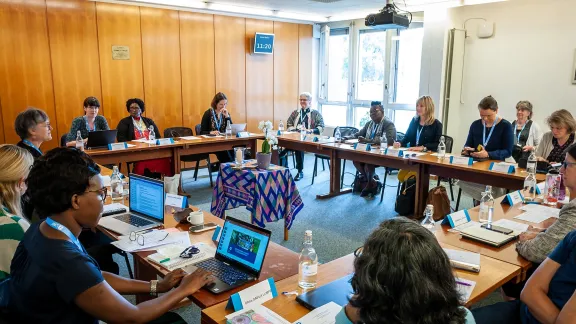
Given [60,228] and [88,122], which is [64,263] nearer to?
[60,228]

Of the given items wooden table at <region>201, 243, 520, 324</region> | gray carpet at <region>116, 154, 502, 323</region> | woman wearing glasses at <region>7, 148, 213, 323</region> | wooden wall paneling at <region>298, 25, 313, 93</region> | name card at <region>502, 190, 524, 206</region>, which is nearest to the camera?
woman wearing glasses at <region>7, 148, 213, 323</region>

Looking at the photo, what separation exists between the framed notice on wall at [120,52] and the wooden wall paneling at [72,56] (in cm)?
24

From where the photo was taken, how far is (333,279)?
71.3 inches

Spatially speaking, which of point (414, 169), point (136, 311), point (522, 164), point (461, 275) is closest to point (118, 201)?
point (136, 311)

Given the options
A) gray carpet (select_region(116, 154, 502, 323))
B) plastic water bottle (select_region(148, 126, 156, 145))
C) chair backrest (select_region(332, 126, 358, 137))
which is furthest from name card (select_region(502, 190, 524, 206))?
plastic water bottle (select_region(148, 126, 156, 145))

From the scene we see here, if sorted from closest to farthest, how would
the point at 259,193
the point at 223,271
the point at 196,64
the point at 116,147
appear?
the point at 223,271 → the point at 259,193 → the point at 116,147 → the point at 196,64

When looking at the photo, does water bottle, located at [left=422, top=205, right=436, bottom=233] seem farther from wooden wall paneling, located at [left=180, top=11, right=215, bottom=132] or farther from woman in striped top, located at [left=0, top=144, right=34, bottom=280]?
wooden wall paneling, located at [left=180, top=11, right=215, bottom=132]

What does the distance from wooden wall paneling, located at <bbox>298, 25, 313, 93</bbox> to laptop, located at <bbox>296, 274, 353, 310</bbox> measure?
23.2ft

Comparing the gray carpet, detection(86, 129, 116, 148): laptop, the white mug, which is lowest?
the gray carpet

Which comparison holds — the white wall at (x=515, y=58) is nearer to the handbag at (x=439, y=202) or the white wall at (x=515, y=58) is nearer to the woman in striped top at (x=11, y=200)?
the handbag at (x=439, y=202)

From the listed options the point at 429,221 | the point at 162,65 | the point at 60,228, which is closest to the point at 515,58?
the point at 429,221

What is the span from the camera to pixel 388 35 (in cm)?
719

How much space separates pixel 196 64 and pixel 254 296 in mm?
5959

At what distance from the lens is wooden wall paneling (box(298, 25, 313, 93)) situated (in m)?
8.33
